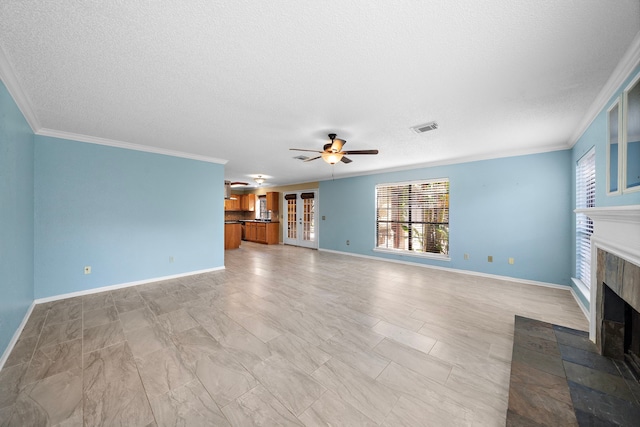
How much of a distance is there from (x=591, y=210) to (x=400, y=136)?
85.8 inches

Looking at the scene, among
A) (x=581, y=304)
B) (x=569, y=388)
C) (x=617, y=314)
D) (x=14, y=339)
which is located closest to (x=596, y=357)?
(x=617, y=314)

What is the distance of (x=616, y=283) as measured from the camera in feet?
5.75

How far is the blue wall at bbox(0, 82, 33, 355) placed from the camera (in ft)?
6.62

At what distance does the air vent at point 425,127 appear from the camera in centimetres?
298

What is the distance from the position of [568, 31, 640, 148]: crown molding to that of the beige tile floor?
2419mm

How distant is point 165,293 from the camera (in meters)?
3.61

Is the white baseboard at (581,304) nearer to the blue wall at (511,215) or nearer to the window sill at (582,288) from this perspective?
the window sill at (582,288)

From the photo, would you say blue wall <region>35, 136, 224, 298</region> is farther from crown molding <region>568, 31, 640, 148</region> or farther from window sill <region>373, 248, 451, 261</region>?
crown molding <region>568, 31, 640, 148</region>

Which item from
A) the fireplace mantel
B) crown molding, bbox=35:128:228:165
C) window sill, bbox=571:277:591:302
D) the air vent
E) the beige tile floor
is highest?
the air vent

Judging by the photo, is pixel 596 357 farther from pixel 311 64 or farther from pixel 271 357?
pixel 311 64

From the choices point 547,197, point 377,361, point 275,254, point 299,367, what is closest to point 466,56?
point 377,361

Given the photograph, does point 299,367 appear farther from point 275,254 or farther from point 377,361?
point 275,254

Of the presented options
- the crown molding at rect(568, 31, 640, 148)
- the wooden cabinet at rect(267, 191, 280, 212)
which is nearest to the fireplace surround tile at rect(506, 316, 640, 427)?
the crown molding at rect(568, 31, 640, 148)

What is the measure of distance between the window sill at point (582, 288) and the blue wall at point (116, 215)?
6170 millimetres
